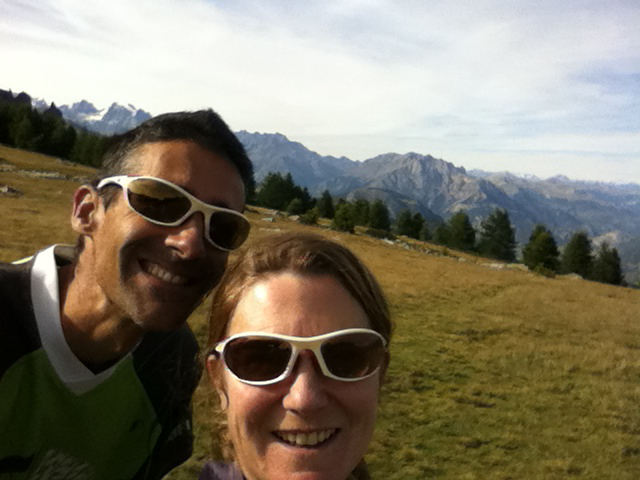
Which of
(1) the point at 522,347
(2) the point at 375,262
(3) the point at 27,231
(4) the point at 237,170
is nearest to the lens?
(4) the point at 237,170

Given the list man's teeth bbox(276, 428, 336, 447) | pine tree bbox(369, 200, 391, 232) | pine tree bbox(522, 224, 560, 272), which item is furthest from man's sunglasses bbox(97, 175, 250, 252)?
pine tree bbox(369, 200, 391, 232)

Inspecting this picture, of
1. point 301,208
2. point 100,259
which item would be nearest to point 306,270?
point 100,259

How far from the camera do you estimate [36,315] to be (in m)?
2.97

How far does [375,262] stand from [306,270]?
116 feet

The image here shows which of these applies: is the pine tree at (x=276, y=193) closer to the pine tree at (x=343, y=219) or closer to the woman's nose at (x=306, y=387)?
the pine tree at (x=343, y=219)

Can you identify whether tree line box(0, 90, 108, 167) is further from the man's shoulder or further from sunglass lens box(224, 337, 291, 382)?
sunglass lens box(224, 337, 291, 382)

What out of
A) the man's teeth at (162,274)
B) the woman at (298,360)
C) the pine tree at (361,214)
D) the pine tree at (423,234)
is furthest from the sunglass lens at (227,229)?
the pine tree at (423,234)

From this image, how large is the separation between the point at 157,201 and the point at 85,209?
25.1 inches

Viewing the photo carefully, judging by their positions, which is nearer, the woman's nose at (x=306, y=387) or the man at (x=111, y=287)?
the woman's nose at (x=306, y=387)

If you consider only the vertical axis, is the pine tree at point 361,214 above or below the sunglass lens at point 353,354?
above

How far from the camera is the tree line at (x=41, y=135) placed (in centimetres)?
7638

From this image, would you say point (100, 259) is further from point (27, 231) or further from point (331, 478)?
point (27, 231)

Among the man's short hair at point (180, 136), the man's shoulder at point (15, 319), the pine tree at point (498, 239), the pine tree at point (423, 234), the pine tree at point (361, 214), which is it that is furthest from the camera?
the pine tree at point (423, 234)

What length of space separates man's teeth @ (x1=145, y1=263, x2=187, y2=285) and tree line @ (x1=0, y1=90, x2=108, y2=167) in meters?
82.1
